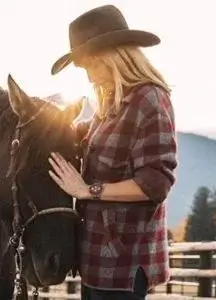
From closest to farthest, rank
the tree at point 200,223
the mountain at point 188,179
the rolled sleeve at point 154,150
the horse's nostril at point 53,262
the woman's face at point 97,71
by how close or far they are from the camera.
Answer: the rolled sleeve at point 154,150, the horse's nostril at point 53,262, the woman's face at point 97,71, the tree at point 200,223, the mountain at point 188,179

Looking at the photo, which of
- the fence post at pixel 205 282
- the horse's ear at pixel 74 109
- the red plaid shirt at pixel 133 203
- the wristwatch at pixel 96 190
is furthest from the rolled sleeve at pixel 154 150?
the fence post at pixel 205 282

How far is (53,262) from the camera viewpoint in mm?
3256

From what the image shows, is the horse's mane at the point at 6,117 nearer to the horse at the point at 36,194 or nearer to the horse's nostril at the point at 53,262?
the horse at the point at 36,194

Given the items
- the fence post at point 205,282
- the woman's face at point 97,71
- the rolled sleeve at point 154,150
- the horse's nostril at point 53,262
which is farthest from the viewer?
the fence post at point 205,282

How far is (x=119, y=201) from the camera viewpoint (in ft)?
10.5

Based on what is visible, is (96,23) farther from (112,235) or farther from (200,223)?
(200,223)

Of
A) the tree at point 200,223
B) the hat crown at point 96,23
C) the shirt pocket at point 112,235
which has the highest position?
the hat crown at point 96,23

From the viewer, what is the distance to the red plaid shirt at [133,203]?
3160mm

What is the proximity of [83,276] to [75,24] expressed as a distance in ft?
3.55

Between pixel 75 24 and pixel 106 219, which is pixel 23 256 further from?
pixel 75 24

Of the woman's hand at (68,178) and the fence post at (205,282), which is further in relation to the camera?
the fence post at (205,282)

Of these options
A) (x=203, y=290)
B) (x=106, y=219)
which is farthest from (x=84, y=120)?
(x=203, y=290)

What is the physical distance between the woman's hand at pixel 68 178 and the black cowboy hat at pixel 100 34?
0.43 metres

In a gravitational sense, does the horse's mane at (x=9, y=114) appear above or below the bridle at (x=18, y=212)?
above
